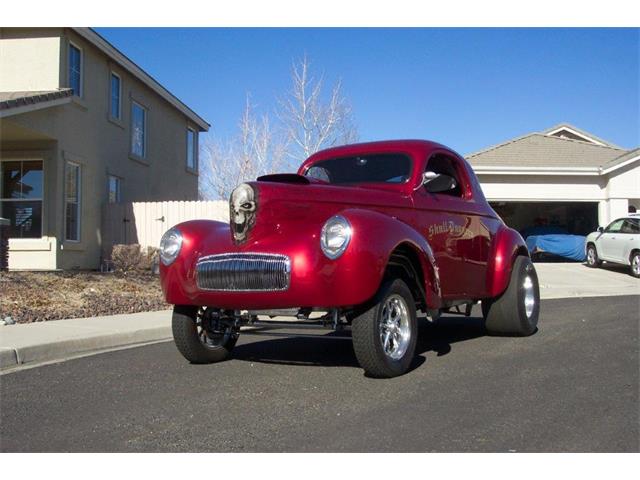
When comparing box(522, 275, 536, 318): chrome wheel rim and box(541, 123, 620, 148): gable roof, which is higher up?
box(541, 123, 620, 148): gable roof

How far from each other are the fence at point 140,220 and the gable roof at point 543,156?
9.00m

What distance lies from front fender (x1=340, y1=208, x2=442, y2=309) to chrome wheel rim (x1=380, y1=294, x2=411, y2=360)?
1.01 feet

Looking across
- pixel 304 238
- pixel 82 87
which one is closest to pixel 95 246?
pixel 82 87

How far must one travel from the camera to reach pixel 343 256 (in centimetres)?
470

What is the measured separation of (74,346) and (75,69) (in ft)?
31.8

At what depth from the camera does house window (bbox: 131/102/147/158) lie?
1806 cm

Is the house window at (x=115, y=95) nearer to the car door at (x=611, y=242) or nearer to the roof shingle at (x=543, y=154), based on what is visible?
the roof shingle at (x=543, y=154)

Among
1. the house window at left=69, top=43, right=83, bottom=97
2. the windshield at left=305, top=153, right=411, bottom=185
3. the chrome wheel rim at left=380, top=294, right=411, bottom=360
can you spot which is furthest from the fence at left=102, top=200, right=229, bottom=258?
the chrome wheel rim at left=380, top=294, right=411, bottom=360

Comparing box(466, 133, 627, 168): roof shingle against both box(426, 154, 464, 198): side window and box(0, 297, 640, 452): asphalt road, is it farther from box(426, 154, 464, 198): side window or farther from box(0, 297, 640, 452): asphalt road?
box(0, 297, 640, 452): asphalt road

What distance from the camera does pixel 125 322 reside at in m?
8.61

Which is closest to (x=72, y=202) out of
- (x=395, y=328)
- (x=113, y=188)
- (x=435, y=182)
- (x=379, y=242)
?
(x=113, y=188)

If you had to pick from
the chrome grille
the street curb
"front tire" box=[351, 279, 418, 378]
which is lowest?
the street curb

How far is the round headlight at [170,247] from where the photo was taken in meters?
5.51

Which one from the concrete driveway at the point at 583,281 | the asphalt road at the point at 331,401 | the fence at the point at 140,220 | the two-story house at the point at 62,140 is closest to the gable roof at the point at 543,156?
the concrete driveway at the point at 583,281
